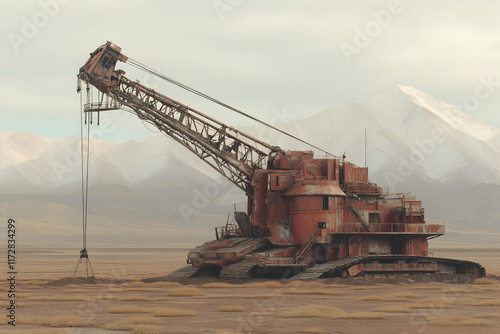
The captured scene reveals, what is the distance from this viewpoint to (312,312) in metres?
25.5

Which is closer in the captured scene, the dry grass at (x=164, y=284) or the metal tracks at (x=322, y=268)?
the metal tracks at (x=322, y=268)

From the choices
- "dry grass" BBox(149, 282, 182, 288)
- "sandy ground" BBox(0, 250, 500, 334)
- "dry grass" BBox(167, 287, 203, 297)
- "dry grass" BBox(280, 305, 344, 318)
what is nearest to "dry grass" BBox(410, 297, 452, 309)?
"sandy ground" BBox(0, 250, 500, 334)

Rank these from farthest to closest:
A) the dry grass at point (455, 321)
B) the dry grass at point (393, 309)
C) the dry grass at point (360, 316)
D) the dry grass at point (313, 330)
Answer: the dry grass at point (393, 309), the dry grass at point (360, 316), the dry grass at point (455, 321), the dry grass at point (313, 330)

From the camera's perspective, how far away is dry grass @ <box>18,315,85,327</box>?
23.2 meters

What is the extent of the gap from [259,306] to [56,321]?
756 centimetres

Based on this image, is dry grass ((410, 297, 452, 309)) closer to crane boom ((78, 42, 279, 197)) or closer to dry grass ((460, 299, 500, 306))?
dry grass ((460, 299, 500, 306))

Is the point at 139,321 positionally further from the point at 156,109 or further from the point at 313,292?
the point at 156,109

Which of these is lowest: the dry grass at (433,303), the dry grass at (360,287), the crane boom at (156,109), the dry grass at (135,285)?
the dry grass at (433,303)

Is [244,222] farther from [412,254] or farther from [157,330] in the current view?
[157,330]

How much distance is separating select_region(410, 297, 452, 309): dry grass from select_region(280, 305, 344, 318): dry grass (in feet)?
11.3

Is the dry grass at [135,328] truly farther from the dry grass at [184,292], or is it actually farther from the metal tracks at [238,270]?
the metal tracks at [238,270]

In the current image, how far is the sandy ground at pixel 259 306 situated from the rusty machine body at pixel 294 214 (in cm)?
113

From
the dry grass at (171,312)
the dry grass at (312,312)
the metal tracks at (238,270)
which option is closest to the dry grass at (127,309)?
the dry grass at (171,312)

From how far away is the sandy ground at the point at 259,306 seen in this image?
23.0m
